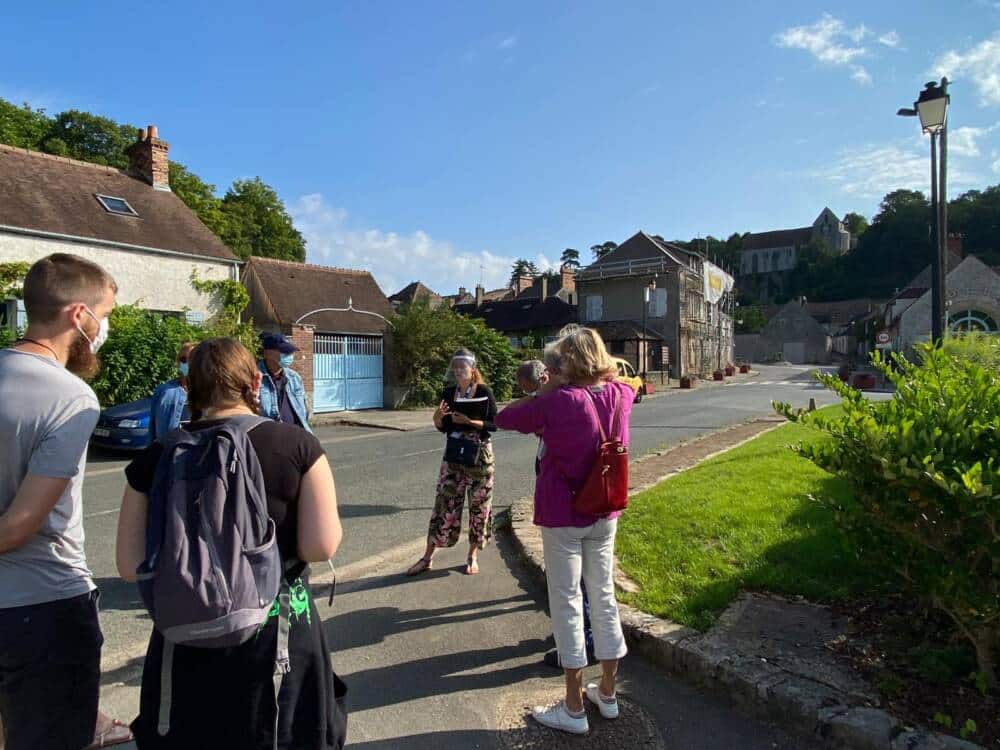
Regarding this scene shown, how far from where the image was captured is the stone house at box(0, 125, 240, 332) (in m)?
14.3

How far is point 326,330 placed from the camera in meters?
19.2

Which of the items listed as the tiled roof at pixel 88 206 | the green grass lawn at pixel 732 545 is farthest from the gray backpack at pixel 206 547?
the tiled roof at pixel 88 206

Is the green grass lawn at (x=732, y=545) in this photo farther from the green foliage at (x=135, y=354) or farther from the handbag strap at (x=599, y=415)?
the green foliage at (x=135, y=354)

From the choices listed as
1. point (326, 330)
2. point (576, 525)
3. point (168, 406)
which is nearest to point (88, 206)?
point (326, 330)

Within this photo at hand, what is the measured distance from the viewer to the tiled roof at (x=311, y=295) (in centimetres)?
1914

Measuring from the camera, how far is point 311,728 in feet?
6.25

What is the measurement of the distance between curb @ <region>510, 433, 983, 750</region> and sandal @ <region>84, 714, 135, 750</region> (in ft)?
8.62

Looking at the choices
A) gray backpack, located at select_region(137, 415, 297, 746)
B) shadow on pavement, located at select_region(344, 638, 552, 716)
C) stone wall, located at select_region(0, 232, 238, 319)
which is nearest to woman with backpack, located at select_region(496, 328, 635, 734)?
shadow on pavement, located at select_region(344, 638, 552, 716)

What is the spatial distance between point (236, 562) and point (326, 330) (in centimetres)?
1826

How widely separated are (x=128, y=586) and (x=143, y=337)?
10297mm

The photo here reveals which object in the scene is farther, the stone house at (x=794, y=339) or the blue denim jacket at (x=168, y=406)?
the stone house at (x=794, y=339)

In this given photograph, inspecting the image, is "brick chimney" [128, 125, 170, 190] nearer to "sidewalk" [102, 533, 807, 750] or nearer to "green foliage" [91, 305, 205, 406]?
"green foliage" [91, 305, 205, 406]

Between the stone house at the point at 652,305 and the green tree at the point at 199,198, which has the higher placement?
the green tree at the point at 199,198

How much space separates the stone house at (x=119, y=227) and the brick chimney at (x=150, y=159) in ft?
0.10
